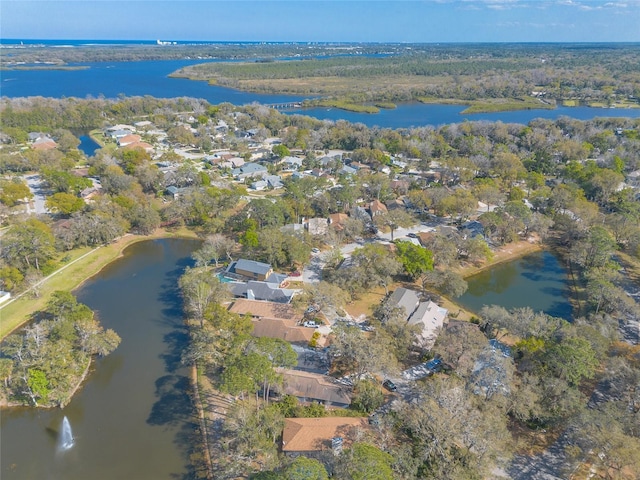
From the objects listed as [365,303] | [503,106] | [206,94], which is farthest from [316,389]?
[206,94]

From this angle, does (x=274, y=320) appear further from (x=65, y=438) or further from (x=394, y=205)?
(x=394, y=205)

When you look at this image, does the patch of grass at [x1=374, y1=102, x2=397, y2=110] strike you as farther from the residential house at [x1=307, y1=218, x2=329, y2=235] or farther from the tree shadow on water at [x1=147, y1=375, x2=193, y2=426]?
the tree shadow on water at [x1=147, y1=375, x2=193, y2=426]

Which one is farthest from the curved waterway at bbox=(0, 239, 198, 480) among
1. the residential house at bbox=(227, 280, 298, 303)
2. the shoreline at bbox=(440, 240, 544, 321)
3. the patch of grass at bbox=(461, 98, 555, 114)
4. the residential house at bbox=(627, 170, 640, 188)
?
the patch of grass at bbox=(461, 98, 555, 114)

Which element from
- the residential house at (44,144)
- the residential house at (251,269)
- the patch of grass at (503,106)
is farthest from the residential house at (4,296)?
the patch of grass at (503,106)

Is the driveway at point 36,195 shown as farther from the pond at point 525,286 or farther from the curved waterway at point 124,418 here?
the pond at point 525,286

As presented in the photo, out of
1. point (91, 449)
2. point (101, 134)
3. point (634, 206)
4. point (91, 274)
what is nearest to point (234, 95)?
point (101, 134)

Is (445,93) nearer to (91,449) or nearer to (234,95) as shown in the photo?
(234,95)
